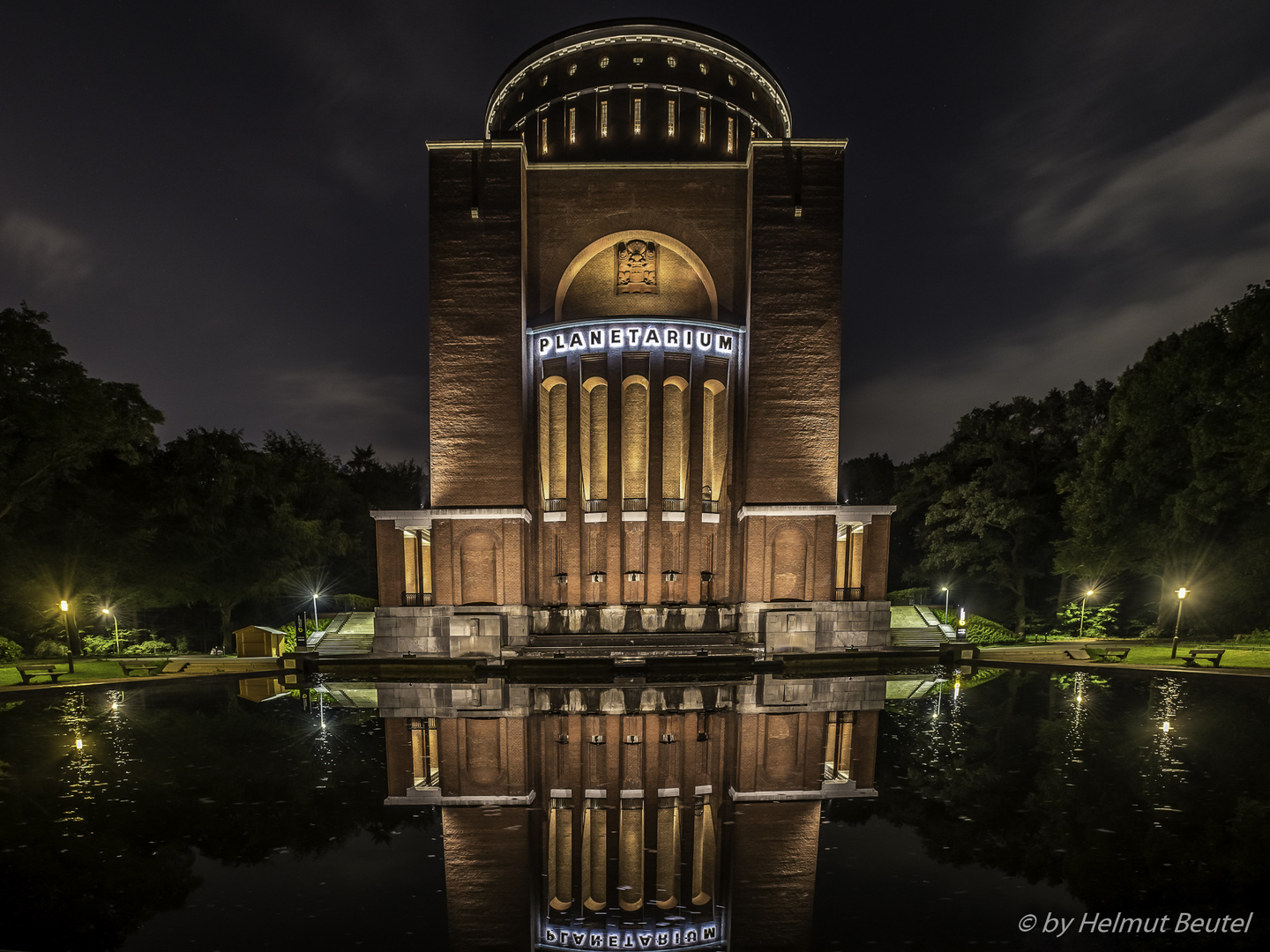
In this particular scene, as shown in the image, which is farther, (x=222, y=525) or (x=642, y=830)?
(x=222, y=525)

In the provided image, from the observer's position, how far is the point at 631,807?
928 cm

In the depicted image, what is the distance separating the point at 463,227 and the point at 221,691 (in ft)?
59.9

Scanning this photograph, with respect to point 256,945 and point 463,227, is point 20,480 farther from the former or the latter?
point 256,945

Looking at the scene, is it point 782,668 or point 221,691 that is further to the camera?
point 782,668

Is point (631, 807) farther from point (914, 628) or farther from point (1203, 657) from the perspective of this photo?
point (914, 628)

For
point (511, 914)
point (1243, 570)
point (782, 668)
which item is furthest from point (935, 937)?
point (1243, 570)

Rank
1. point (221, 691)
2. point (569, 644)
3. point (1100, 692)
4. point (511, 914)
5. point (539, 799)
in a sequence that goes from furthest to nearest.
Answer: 1. point (569, 644)
2. point (221, 691)
3. point (1100, 692)
4. point (539, 799)
5. point (511, 914)

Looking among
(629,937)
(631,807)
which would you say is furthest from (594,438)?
(629,937)

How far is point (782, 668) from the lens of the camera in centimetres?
2459

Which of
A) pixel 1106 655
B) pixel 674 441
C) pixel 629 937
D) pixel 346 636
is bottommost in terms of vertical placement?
pixel 1106 655

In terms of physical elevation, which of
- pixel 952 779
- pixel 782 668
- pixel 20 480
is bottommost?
pixel 782 668

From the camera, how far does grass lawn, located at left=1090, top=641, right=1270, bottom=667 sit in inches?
927

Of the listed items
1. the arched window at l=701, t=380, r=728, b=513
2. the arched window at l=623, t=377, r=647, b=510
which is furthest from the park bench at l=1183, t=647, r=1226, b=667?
the arched window at l=623, t=377, r=647, b=510

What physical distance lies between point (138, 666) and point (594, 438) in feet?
57.7
